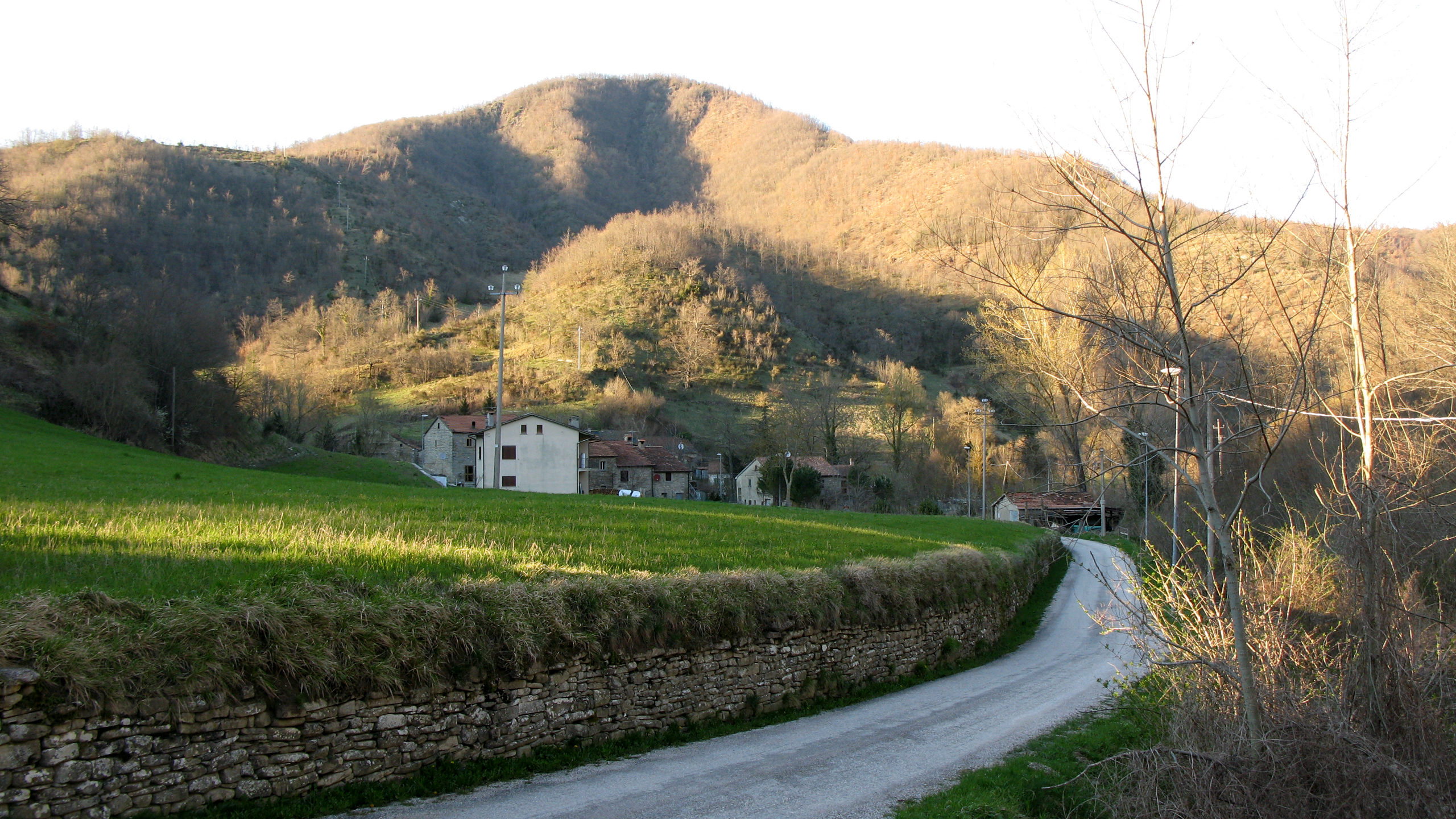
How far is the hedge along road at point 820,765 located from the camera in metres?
7.72

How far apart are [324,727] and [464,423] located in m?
63.6

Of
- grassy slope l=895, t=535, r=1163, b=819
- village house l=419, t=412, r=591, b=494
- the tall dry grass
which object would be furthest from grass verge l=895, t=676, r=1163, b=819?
village house l=419, t=412, r=591, b=494

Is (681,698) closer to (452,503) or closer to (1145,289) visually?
(1145,289)

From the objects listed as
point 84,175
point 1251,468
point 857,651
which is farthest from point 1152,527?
point 84,175

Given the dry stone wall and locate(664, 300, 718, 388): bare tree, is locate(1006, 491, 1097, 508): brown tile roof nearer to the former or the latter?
the dry stone wall

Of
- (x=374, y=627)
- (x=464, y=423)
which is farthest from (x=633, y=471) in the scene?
(x=374, y=627)

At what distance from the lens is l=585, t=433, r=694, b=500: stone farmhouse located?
6725cm

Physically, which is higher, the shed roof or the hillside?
the hillside

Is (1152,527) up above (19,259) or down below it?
below

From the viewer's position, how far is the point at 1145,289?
5.72 metres

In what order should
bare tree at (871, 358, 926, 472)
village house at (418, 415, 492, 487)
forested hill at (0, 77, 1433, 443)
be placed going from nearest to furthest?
forested hill at (0, 77, 1433, 443), village house at (418, 415, 492, 487), bare tree at (871, 358, 926, 472)

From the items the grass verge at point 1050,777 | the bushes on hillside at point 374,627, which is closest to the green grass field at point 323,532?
the bushes on hillside at point 374,627

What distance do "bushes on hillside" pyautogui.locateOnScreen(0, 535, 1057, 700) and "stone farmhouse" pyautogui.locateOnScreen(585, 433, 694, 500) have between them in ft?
173

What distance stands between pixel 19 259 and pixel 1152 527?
84.1m
